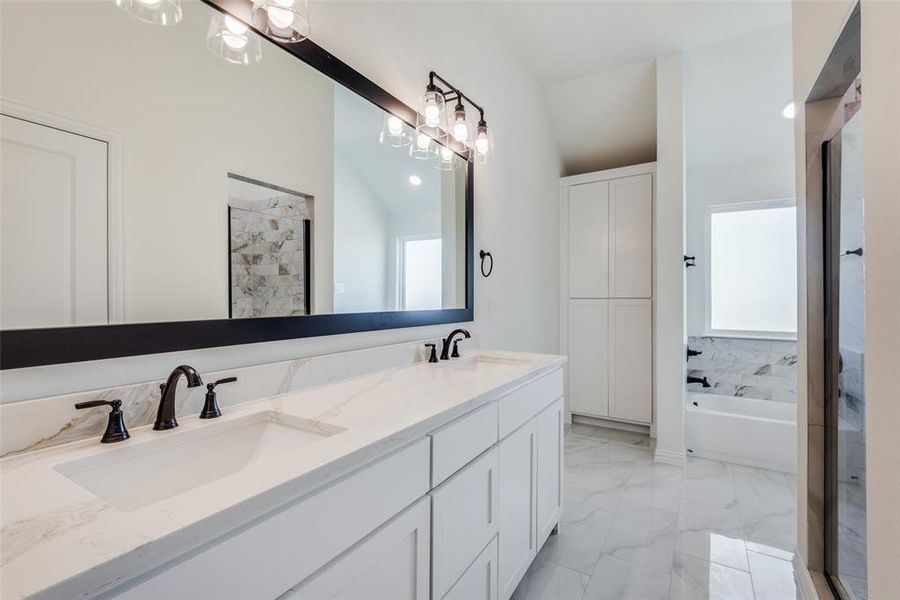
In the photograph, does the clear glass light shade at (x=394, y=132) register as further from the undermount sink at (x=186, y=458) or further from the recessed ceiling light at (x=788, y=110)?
Result: the recessed ceiling light at (x=788, y=110)

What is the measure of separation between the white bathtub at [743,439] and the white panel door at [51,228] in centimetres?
344

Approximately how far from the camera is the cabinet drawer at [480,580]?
114 centimetres

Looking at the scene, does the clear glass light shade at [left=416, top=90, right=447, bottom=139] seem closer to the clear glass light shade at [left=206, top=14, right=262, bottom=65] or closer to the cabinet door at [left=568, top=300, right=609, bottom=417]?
the clear glass light shade at [left=206, top=14, right=262, bottom=65]

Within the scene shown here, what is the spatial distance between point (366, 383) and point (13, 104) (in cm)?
105

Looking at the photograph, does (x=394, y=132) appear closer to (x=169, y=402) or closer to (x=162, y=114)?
(x=162, y=114)

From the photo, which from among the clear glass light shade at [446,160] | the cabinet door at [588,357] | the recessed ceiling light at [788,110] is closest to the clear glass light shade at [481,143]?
the clear glass light shade at [446,160]

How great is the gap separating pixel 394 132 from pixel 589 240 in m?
2.35

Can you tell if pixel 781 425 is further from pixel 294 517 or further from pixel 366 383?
pixel 294 517

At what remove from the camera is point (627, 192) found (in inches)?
132

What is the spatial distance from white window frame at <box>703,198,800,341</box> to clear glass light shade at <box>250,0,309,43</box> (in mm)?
3774

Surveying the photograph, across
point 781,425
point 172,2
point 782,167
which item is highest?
point 782,167

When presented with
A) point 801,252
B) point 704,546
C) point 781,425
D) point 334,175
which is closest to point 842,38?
point 801,252

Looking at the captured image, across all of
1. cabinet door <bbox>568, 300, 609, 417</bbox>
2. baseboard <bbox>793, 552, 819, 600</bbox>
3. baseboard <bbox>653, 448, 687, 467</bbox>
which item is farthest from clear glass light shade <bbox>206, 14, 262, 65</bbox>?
baseboard <bbox>653, 448, 687, 467</bbox>

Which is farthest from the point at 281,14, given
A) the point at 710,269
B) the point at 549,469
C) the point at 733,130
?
the point at 710,269
